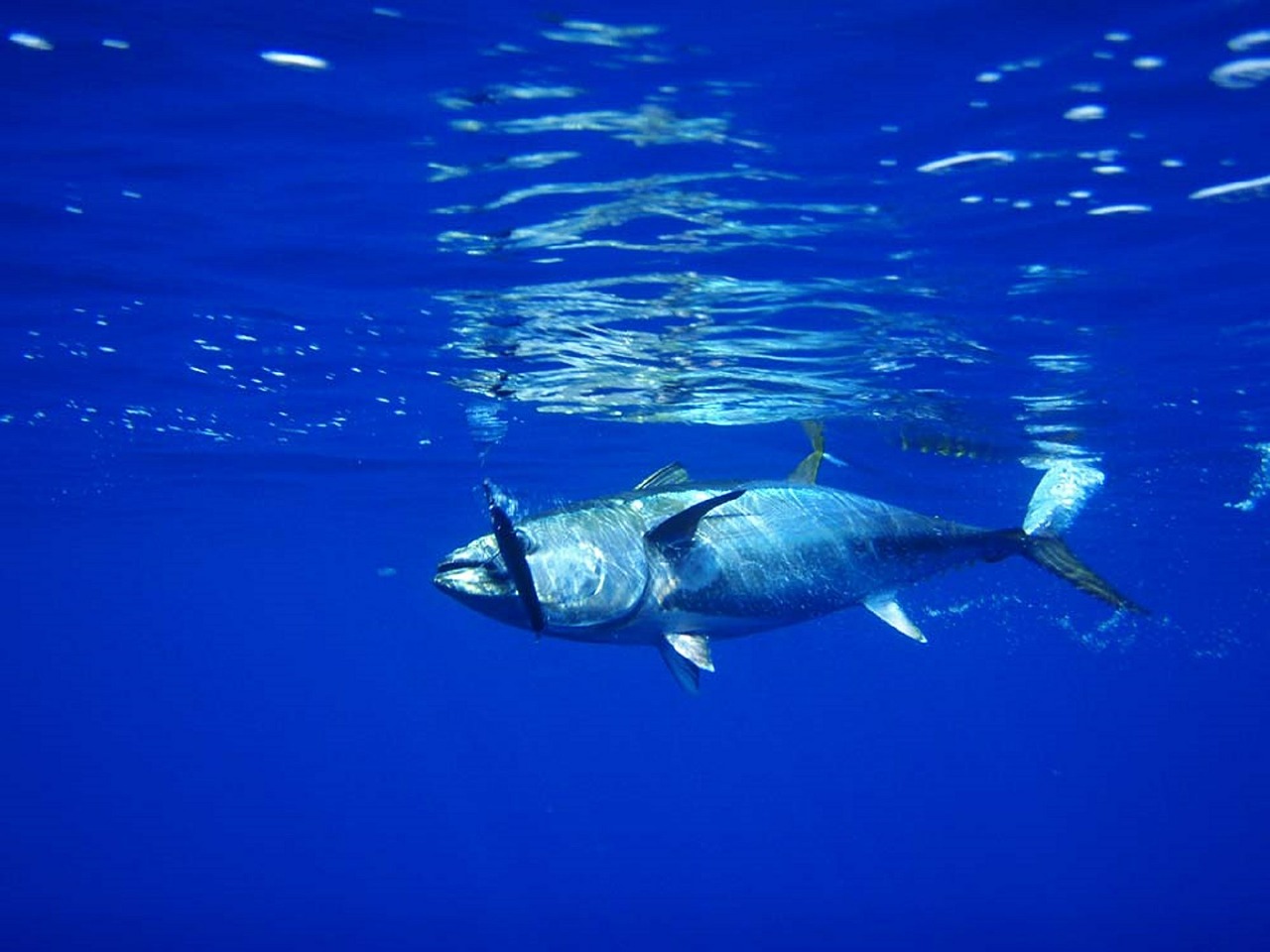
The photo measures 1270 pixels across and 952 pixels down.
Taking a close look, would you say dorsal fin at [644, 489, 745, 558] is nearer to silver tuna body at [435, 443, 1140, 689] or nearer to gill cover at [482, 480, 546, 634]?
silver tuna body at [435, 443, 1140, 689]

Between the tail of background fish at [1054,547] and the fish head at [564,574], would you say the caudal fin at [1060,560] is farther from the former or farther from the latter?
the fish head at [564,574]

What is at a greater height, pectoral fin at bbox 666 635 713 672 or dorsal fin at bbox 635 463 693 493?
dorsal fin at bbox 635 463 693 493

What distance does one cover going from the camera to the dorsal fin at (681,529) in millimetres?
4895

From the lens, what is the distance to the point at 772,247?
37.9ft

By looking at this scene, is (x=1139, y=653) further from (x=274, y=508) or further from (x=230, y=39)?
(x=230, y=39)

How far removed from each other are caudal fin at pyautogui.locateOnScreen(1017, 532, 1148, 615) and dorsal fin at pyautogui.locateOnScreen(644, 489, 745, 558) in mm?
2807

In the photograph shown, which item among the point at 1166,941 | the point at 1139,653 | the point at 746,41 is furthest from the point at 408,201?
the point at 1139,653

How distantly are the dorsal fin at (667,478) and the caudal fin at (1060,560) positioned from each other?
2.61 metres

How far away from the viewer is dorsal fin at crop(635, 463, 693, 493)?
20.0ft

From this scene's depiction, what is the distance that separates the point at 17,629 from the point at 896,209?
113180 mm

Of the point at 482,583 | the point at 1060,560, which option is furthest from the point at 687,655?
the point at 1060,560

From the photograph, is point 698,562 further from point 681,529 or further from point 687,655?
point 687,655

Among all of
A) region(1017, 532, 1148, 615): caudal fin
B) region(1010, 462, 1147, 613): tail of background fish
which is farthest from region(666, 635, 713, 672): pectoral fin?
region(1017, 532, 1148, 615): caudal fin

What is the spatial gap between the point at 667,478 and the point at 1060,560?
3.12m
